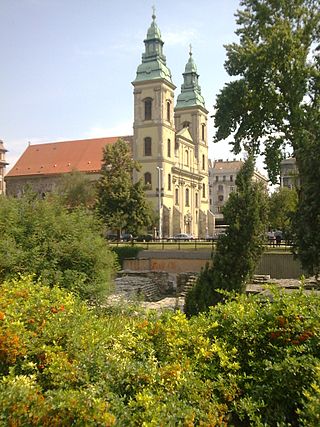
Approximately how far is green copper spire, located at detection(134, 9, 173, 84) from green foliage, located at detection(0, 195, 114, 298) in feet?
156

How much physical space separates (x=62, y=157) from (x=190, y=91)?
2330cm

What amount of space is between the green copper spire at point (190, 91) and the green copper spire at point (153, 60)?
11331mm

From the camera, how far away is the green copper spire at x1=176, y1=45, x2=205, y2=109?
7331 centimetres

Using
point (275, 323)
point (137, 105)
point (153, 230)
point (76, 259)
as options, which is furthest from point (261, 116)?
point (137, 105)

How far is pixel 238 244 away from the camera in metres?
13.5

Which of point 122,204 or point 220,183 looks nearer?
point 122,204

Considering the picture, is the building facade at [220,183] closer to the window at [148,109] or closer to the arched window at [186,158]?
the arched window at [186,158]

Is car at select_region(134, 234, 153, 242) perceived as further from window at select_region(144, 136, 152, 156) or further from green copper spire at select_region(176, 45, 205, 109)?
green copper spire at select_region(176, 45, 205, 109)

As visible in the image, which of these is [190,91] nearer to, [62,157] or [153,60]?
[153,60]

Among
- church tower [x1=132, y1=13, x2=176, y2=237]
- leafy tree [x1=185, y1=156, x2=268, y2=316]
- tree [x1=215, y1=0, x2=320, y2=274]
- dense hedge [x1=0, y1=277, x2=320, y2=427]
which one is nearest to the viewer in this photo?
dense hedge [x1=0, y1=277, x2=320, y2=427]

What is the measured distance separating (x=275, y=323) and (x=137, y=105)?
58.7 m

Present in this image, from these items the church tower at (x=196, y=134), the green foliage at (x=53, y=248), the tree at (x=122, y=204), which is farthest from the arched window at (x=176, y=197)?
the green foliage at (x=53, y=248)

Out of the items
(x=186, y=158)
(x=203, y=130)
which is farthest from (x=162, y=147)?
(x=203, y=130)

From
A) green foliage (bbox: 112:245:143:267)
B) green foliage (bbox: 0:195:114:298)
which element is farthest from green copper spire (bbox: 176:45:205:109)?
green foliage (bbox: 0:195:114:298)
